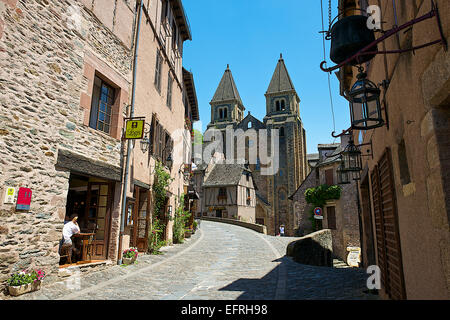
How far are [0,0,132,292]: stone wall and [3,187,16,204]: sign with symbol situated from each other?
9cm

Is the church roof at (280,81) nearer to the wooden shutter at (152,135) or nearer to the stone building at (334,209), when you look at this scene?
the stone building at (334,209)

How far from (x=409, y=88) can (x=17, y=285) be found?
6.70m

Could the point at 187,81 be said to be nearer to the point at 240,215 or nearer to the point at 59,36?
the point at 59,36

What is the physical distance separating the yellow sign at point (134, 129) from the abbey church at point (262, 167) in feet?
93.6

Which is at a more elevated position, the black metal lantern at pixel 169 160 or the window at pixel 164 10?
the window at pixel 164 10

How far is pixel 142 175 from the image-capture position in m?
10.5

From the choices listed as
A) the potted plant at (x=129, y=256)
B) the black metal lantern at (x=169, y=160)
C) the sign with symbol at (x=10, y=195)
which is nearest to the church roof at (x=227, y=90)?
the black metal lantern at (x=169, y=160)

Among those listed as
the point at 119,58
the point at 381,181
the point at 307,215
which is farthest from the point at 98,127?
the point at 307,215

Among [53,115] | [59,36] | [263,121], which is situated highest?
[263,121]

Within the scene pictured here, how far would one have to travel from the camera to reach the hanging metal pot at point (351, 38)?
10.9ft

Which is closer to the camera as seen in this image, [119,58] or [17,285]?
[17,285]

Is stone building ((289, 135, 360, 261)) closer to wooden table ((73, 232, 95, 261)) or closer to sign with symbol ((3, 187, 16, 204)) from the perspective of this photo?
wooden table ((73, 232, 95, 261))

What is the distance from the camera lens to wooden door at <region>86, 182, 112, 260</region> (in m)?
8.46

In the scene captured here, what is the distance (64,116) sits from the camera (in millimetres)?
6930
